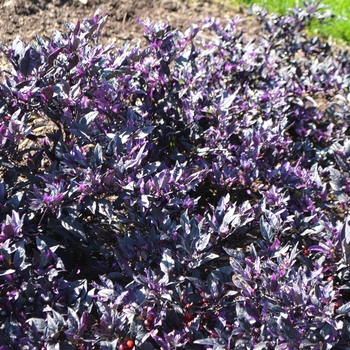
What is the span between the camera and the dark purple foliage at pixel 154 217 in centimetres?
215

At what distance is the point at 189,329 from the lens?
2199 millimetres

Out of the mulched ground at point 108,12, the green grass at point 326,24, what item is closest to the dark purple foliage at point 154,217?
the mulched ground at point 108,12

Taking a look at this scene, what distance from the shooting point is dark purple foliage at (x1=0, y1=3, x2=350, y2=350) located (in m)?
2.15

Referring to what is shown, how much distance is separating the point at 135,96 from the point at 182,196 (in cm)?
80

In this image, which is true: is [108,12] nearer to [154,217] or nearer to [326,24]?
[326,24]

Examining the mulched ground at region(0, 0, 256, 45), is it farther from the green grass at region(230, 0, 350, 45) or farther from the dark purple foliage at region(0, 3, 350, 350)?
the dark purple foliage at region(0, 3, 350, 350)

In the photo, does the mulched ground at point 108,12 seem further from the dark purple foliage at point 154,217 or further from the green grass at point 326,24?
the dark purple foliage at point 154,217

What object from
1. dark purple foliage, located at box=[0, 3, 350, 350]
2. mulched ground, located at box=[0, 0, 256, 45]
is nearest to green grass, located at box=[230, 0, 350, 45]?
mulched ground, located at box=[0, 0, 256, 45]

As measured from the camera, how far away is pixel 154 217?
8.09 feet

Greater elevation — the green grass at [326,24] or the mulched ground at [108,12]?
the mulched ground at [108,12]

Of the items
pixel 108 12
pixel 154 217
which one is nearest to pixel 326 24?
pixel 108 12

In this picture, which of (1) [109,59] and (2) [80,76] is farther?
(1) [109,59]

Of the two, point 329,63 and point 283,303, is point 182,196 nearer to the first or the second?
point 283,303

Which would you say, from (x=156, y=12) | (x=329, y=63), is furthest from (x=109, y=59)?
(x=156, y=12)
